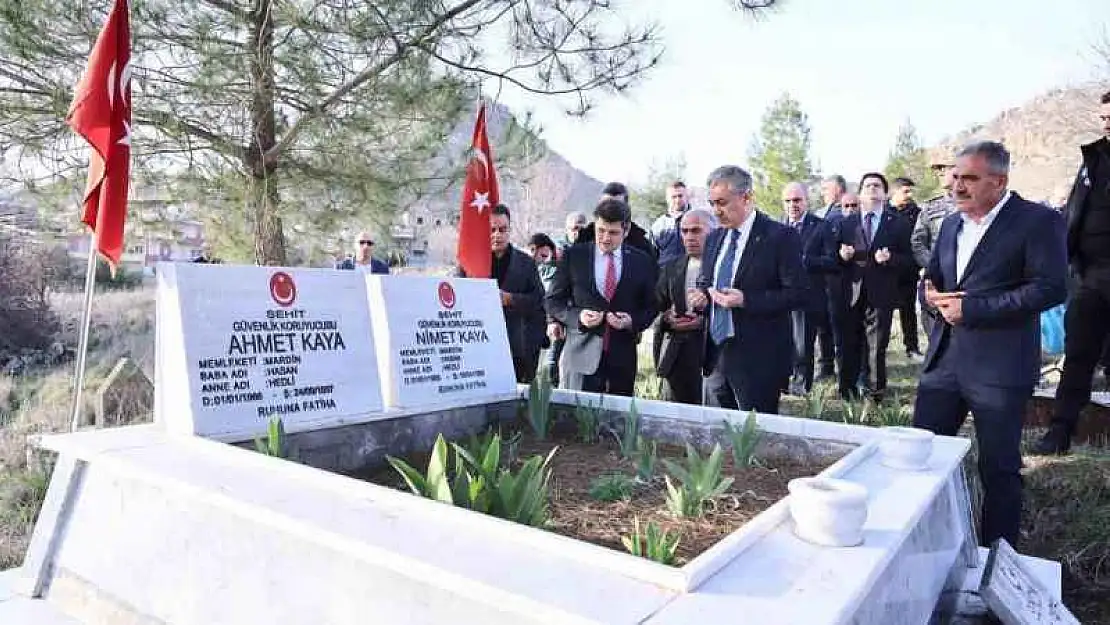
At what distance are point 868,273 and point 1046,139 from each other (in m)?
48.8

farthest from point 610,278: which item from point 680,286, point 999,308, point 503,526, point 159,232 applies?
point 159,232

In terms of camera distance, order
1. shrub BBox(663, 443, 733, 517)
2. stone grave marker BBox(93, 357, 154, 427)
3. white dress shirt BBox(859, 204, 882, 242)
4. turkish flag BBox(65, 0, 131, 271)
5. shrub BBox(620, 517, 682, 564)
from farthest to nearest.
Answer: white dress shirt BBox(859, 204, 882, 242), stone grave marker BBox(93, 357, 154, 427), turkish flag BBox(65, 0, 131, 271), shrub BBox(663, 443, 733, 517), shrub BBox(620, 517, 682, 564)

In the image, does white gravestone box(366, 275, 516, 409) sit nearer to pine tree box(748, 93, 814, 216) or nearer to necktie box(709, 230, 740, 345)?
necktie box(709, 230, 740, 345)

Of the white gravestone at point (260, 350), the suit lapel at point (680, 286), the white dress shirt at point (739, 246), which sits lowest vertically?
the white gravestone at point (260, 350)

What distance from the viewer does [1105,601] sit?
10.0 feet

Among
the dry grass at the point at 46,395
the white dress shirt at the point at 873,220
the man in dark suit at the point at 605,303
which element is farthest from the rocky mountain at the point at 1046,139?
the man in dark suit at the point at 605,303

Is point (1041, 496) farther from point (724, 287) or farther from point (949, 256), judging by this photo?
point (724, 287)

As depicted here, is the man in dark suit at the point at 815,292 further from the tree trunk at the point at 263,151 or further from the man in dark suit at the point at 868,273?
the tree trunk at the point at 263,151

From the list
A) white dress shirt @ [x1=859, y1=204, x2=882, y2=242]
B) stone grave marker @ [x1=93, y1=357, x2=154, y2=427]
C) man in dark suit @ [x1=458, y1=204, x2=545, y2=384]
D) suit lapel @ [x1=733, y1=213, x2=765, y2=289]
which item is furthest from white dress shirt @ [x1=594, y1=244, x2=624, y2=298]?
stone grave marker @ [x1=93, y1=357, x2=154, y2=427]

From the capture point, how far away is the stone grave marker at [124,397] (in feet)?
17.9

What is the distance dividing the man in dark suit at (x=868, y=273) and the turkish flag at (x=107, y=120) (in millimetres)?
4806

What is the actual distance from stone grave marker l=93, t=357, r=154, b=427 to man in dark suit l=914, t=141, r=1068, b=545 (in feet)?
16.9

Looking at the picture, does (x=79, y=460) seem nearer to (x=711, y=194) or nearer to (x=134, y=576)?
(x=134, y=576)

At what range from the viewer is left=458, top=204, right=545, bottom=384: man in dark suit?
4926mm
